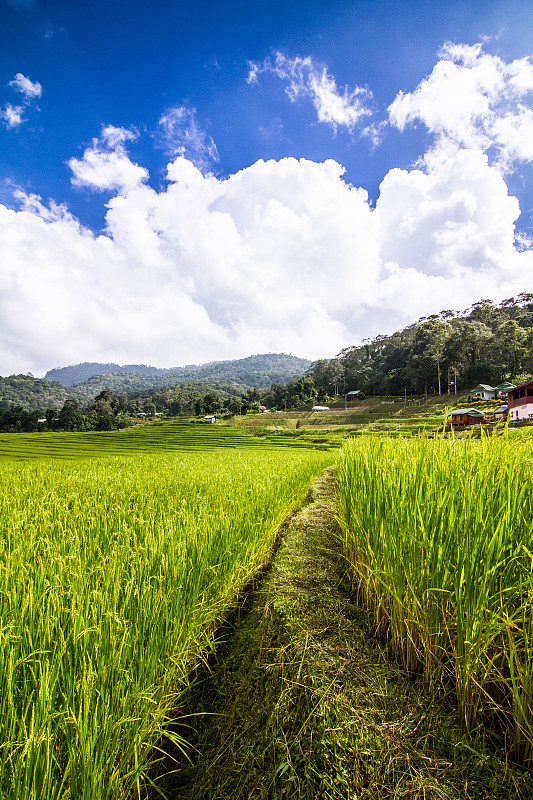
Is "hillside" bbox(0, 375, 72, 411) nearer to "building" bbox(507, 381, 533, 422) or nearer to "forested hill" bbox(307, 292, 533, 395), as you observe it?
"forested hill" bbox(307, 292, 533, 395)

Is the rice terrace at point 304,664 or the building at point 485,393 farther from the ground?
the building at point 485,393

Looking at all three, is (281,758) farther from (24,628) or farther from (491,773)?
(24,628)

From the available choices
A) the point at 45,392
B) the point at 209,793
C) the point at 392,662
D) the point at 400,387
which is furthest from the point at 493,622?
the point at 45,392

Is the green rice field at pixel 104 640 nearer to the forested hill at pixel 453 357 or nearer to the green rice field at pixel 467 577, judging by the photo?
the green rice field at pixel 467 577

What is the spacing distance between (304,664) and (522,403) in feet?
76.6

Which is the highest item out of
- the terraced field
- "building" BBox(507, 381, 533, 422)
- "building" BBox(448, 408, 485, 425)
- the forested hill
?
the forested hill

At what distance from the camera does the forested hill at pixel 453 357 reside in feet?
138

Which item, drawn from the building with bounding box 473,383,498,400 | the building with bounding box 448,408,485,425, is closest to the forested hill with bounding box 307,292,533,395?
the building with bounding box 473,383,498,400

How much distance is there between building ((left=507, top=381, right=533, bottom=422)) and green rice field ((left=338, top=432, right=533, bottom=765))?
791 inches

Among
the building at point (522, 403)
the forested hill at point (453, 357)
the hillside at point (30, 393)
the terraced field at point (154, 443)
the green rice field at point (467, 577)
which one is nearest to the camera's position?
the green rice field at point (467, 577)

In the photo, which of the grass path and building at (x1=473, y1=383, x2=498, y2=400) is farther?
building at (x1=473, y1=383, x2=498, y2=400)

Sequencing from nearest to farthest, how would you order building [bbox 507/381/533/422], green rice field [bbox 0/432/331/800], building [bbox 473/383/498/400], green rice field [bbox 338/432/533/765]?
green rice field [bbox 0/432/331/800] → green rice field [bbox 338/432/533/765] → building [bbox 507/381/533/422] → building [bbox 473/383/498/400]

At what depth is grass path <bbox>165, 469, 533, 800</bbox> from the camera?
105 cm

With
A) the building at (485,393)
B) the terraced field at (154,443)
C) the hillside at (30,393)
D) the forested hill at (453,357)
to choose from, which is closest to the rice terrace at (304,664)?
the terraced field at (154,443)
